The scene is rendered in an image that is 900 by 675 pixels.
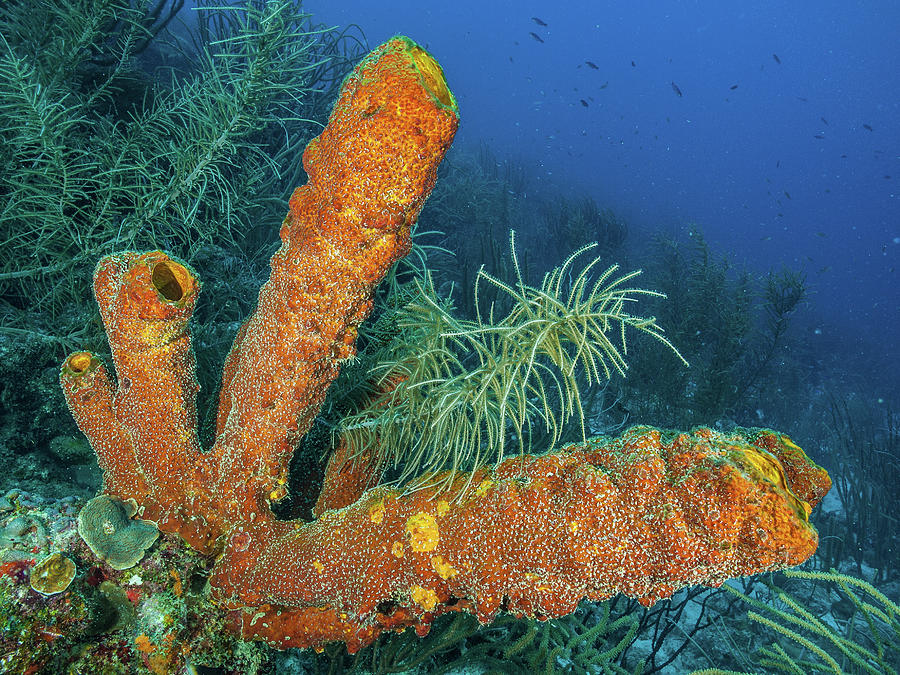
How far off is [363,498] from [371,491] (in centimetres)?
4

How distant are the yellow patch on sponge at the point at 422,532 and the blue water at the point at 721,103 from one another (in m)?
63.0

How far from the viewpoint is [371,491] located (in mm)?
1737

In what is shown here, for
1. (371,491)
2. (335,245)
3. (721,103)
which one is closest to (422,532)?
(371,491)

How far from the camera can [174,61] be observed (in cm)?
657

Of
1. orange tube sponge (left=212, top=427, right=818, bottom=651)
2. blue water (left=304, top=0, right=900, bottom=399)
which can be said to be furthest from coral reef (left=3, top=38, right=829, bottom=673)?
blue water (left=304, top=0, right=900, bottom=399)

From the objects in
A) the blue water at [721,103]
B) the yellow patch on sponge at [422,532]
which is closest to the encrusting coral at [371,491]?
the yellow patch on sponge at [422,532]

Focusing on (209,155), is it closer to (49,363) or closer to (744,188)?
(49,363)

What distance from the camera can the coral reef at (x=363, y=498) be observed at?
1266 mm

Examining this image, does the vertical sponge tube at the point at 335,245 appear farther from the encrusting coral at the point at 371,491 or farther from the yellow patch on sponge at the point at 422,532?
the yellow patch on sponge at the point at 422,532

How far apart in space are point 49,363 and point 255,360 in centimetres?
237

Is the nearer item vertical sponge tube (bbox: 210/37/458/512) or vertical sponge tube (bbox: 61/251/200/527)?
vertical sponge tube (bbox: 210/37/458/512)

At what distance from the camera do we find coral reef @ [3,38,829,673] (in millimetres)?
1266

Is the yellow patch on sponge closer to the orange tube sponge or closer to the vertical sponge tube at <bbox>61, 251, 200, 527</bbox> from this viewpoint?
the orange tube sponge

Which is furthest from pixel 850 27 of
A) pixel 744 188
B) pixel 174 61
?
pixel 174 61
